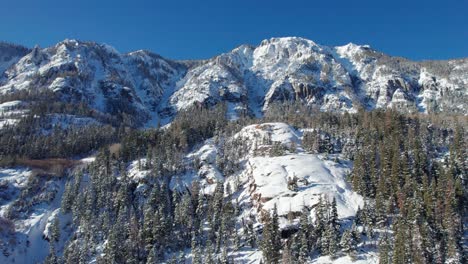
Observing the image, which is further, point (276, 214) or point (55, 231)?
point (55, 231)

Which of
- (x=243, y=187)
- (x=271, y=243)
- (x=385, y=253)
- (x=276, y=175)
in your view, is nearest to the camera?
(x=385, y=253)

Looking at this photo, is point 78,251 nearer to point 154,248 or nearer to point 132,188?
point 154,248

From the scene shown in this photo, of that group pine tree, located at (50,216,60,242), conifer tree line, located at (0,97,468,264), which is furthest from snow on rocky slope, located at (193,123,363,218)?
pine tree, located at (50,216,60,242)

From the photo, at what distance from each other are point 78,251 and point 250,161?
76.5m

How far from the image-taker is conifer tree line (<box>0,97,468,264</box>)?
95.5 meters

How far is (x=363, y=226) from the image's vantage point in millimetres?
104875

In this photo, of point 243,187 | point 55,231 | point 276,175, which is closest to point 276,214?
point 276,175

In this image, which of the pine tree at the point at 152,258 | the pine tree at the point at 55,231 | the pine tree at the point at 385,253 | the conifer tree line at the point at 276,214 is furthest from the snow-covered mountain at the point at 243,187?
the pine tree at the point at 152,258

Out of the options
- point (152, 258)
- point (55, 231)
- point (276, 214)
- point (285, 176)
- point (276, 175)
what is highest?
point (276, 175)

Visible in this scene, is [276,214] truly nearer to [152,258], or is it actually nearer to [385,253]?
[385,253]

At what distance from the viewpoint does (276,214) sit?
108 m

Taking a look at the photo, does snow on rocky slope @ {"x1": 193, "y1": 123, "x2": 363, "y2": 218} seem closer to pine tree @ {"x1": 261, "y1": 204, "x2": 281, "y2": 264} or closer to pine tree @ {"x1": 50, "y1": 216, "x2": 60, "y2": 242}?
pine tree @ {"x1": 261, "y1": 204, "x2": 281, "y2": 264}

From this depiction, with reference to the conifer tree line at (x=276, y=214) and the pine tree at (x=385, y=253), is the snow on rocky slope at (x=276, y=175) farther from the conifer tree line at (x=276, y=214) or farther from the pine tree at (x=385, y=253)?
the pine tree at (x=385, y=253)

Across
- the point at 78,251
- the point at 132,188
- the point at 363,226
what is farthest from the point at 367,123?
the point at 78,251
